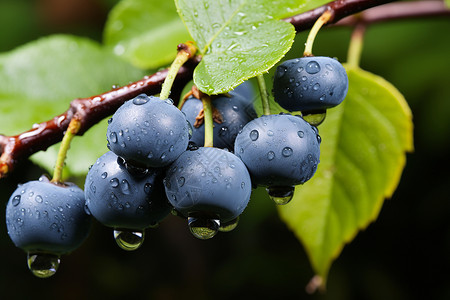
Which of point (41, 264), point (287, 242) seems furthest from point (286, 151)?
point (287, 242)

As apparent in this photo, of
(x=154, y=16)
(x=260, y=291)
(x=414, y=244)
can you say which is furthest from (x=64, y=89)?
(x=414, y=244)

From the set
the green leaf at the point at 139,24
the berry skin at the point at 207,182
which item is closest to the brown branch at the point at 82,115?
the berry skin at the point at 207,182

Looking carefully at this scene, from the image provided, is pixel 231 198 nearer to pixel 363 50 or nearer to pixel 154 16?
pixel 154 16

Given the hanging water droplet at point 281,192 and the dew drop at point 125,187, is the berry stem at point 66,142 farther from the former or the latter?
the hanging water droplet at point 281,192

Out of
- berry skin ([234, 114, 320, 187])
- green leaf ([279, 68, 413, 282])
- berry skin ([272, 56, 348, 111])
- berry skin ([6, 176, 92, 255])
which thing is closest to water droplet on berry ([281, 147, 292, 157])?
berry skin ([234, 114, 320, 187])

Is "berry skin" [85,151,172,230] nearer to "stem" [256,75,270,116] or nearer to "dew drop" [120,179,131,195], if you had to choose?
"dew drop" [120,179,131,195]

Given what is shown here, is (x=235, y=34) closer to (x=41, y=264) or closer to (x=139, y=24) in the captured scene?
(x=41, y=264)

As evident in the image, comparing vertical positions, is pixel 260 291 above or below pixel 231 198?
below
